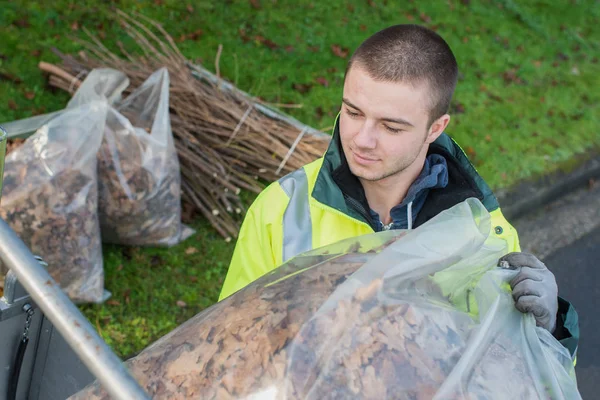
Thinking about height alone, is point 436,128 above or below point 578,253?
above

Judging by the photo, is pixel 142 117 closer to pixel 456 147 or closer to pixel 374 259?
pixel 456 147

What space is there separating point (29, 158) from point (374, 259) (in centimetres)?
234

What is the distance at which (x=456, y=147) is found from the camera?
2.50 metres

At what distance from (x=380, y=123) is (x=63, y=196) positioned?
5.73 feet

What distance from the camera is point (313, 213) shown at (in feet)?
7.44

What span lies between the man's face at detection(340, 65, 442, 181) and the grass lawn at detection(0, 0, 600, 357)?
1.75 metres

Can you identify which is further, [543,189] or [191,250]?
[543,189]

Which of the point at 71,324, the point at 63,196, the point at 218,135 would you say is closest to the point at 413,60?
the point at 71,324

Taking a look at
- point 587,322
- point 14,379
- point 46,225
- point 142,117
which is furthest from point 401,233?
point 587,322

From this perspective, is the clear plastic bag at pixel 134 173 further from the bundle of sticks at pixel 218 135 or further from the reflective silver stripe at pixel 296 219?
the reflective silver stripe at pixel 296 219

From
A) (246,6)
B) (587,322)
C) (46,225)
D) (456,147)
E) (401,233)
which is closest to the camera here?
(401,233)

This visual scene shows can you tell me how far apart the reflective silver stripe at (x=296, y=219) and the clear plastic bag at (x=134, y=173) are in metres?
1.40

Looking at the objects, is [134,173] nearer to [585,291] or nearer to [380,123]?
[380,123]

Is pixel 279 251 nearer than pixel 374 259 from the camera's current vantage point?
No
